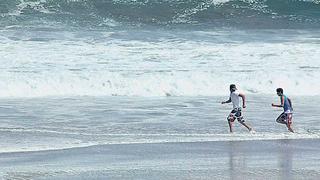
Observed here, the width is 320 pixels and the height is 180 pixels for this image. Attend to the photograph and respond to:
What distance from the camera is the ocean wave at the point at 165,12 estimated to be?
28.8 m

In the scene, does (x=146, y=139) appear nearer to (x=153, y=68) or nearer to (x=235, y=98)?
(x=235, y=98)

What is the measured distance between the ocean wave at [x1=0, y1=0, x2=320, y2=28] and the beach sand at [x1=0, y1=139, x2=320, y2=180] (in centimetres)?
1801

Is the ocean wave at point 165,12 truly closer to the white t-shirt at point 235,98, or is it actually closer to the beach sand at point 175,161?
the white t-shirt at point 235,98

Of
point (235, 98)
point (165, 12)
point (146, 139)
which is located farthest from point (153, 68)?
point (165, 12)

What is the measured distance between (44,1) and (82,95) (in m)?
14.1

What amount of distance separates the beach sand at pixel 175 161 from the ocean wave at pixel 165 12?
18013 mm

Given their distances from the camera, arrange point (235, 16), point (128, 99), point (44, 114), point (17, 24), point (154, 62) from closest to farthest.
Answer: point (44, 114) → point (128, 99) → point (154, 62) → point (17, 24) → point (235, 16)

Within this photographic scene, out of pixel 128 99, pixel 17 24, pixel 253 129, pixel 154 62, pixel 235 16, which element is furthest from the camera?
pixel 235 16

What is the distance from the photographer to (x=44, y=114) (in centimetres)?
1371

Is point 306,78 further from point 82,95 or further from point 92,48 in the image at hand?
point 92,48

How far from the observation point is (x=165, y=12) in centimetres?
3034

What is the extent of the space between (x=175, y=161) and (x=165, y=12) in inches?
844

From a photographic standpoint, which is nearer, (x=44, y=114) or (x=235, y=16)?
(x=44, y=114)

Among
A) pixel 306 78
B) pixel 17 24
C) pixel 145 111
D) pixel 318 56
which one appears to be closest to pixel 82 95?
pixel 145 111
